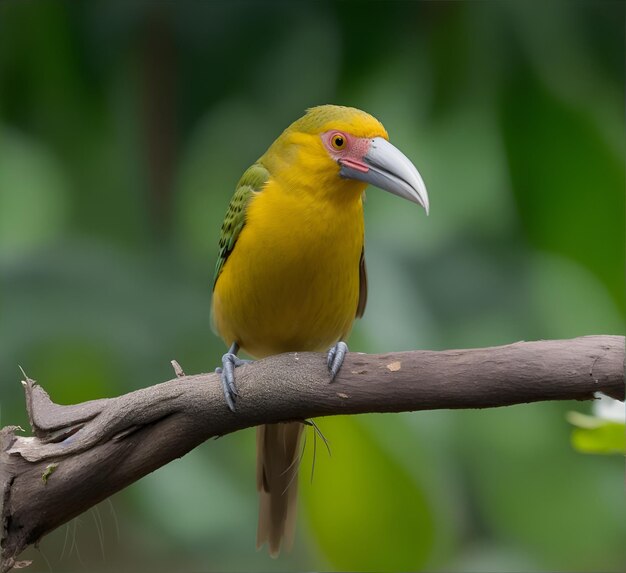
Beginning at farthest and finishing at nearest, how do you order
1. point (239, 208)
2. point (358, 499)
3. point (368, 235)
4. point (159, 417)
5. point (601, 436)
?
point (368, 235), point (358, 499), point (239, 208), point (159, 417), point (601, 436)

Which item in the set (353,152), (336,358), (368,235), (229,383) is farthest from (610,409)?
(368,235)

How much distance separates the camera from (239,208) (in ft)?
5.66

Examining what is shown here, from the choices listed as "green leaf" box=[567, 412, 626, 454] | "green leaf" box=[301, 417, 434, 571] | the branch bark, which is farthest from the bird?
"green leaf" box=[567, 412, 626, 454]

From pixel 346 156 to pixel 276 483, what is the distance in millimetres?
608

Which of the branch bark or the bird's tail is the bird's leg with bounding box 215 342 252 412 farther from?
the bird's tail

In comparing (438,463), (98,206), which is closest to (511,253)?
(438,463)

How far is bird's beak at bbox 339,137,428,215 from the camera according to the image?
5.04 feet

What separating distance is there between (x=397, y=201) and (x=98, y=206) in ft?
2.57

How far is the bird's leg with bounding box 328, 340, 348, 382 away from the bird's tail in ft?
1.24

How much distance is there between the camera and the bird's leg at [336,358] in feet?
4.44

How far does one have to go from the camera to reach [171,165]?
98.3 inches

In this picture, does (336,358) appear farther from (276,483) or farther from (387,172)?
(276,483)

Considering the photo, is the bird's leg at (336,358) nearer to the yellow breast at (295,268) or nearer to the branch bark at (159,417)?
the branch bark at (159,417)

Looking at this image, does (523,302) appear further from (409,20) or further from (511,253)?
(409,20)
